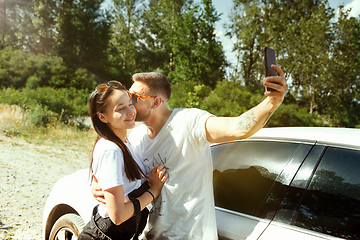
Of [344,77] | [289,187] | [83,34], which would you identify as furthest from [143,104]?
[83,34]

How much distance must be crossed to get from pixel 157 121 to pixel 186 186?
495 mm

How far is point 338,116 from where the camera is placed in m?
16.3

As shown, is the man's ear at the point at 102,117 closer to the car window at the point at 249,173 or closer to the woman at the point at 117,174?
the woman at the point at 117,174

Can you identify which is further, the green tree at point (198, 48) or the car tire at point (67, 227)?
the green tree at point (198, 48)

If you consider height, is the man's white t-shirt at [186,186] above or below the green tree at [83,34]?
below

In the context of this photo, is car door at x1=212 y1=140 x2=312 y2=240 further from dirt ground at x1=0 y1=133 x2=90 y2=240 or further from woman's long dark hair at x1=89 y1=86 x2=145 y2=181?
dirt ground at x1=0 y1=133 x2=90 y2=240

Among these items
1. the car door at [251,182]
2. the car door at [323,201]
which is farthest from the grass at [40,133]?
the car door at [323,201]

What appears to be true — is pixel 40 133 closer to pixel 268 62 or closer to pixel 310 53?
pixel 268 62

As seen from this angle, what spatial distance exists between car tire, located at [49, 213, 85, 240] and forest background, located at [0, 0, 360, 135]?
7900 millimetres

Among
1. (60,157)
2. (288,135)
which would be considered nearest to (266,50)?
Result: (288,135)

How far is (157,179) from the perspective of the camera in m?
1.60

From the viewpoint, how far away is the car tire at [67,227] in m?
2.09

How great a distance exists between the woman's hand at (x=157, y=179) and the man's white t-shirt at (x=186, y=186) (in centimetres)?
4

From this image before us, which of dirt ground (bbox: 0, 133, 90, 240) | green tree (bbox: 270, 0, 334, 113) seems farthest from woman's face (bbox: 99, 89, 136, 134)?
green tree (bbox: 270, 0, 334, 113)
